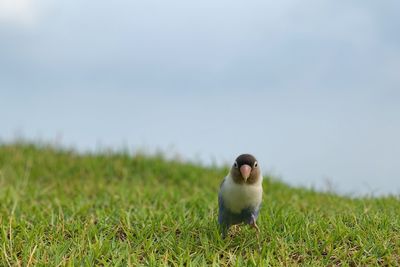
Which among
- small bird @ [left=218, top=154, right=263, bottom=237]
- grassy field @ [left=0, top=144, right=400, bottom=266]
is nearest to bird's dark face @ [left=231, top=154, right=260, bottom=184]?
small bird @ [left=218, top=154, right=263, bottom=237]

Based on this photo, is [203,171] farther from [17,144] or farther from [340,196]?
[17,144]

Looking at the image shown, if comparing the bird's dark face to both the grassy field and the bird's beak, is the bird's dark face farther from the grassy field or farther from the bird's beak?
the grassy field

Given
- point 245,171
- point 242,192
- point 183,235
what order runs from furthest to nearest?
point 183,235
point 242,192
point 245,171

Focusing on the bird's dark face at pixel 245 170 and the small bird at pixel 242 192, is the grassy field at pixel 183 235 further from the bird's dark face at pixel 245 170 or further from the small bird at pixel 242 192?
the bird's dark face at pixel 245 170

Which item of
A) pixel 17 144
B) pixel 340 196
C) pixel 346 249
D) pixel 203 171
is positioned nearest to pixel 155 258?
pixel 346 249

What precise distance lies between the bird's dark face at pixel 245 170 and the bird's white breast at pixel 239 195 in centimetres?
5

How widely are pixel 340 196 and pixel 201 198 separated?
2.72 m

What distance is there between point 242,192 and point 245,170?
303mm

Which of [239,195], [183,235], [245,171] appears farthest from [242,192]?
[183,235]

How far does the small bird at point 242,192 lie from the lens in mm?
5000

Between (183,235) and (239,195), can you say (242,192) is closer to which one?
(239,195)

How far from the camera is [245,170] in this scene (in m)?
4.90

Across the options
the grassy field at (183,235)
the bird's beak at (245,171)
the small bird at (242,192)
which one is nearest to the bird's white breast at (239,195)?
the small bird at (242,192)

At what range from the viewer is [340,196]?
31.3 ft
